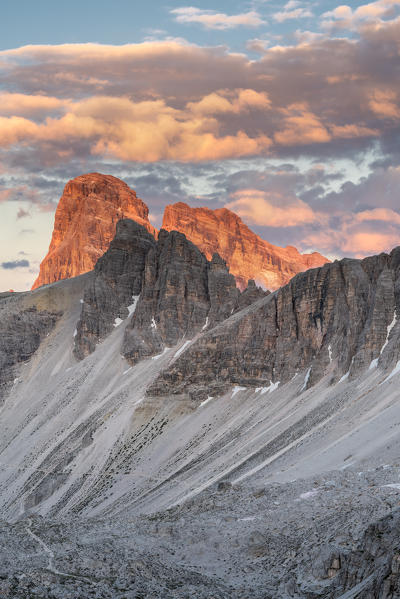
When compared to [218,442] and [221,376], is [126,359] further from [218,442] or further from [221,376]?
[218,442]

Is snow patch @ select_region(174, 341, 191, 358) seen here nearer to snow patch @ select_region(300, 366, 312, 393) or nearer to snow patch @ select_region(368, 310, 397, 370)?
snow patch @ select_region(300, 366, 312, 393)

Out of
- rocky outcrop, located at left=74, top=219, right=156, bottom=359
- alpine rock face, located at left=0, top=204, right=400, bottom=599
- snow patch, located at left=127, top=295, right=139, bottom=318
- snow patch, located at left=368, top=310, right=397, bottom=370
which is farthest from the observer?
snow patch, located at left=127, top=295, right=139, bottom=318

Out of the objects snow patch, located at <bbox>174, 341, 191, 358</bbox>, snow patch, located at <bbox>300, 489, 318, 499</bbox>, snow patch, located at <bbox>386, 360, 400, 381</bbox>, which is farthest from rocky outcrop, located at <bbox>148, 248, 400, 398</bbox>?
snow patch, located at <bbox>300, 489, 318, 499</bbox>

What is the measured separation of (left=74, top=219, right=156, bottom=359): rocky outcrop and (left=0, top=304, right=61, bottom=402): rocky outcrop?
494 inches

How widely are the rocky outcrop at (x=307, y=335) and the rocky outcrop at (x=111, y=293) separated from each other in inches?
1443

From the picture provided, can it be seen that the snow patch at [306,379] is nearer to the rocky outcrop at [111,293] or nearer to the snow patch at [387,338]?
the snow patch at [387,338]

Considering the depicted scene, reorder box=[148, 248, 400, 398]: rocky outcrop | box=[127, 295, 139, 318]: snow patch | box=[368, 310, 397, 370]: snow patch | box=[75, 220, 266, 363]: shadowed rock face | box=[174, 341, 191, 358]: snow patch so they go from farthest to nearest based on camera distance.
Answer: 1. box=[127, 295, 139, 318]: snow patch
2. box=[75, 220, 266, 363]: shadowed rock face
3. box=[174, 341, 191, 358]: snow patch
4. box=[148, 248, 400, 398]: rocky outcrop
5. box=[368, 310, 397, 370]: snow patch

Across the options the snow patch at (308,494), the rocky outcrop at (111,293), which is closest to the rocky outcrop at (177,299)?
the rocky outcrop at (111,293)

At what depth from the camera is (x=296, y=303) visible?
477 ft

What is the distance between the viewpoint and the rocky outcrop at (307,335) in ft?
410

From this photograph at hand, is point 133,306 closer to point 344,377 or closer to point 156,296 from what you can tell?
point 156,296

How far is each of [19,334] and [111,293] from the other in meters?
23.7

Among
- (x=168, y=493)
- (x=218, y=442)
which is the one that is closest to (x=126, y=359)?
(x=218, y=442)

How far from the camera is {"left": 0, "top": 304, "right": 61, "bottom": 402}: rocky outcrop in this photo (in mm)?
184125
